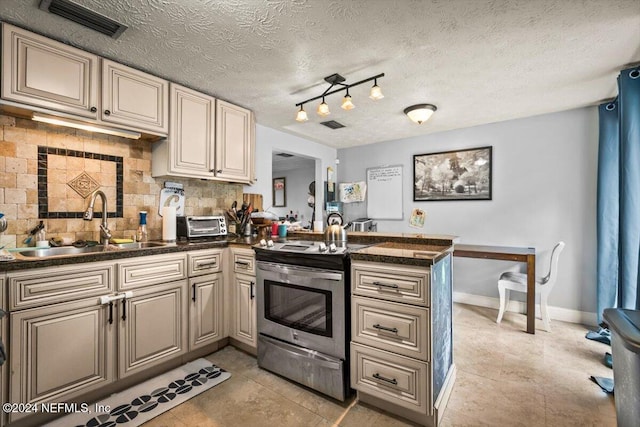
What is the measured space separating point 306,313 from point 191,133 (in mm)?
1878

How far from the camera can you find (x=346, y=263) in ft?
5.95

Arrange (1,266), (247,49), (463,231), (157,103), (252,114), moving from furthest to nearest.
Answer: (463,231), (252,114), (157,103), (247,49), (1,266)

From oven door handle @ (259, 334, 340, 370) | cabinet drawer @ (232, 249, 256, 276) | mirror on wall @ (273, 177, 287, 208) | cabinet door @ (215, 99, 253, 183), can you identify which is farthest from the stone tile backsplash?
mirror on wall @ (273, 177, 287, 208)

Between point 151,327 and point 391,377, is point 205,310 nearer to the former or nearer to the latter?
point 151,327

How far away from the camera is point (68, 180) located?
2.13m

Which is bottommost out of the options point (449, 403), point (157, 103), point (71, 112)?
point (449, 403)

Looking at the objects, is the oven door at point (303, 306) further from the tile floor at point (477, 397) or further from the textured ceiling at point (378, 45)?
the textured ceiling at point (378, 45)

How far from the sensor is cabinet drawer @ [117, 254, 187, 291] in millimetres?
1901

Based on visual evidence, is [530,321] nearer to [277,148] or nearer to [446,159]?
[446,159]

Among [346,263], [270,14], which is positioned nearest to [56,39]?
[270,14]

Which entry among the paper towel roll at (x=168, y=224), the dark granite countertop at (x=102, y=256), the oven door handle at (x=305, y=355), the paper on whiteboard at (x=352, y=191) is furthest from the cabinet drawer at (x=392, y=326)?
the paper on whiteboard at (x=352, y=191)

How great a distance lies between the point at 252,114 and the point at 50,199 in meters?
1.89

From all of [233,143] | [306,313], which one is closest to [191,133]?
[233,143]

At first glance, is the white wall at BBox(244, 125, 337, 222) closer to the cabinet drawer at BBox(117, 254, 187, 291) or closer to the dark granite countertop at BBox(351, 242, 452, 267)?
the cabinet drawer at BBox(117, 254, 187, 291)
